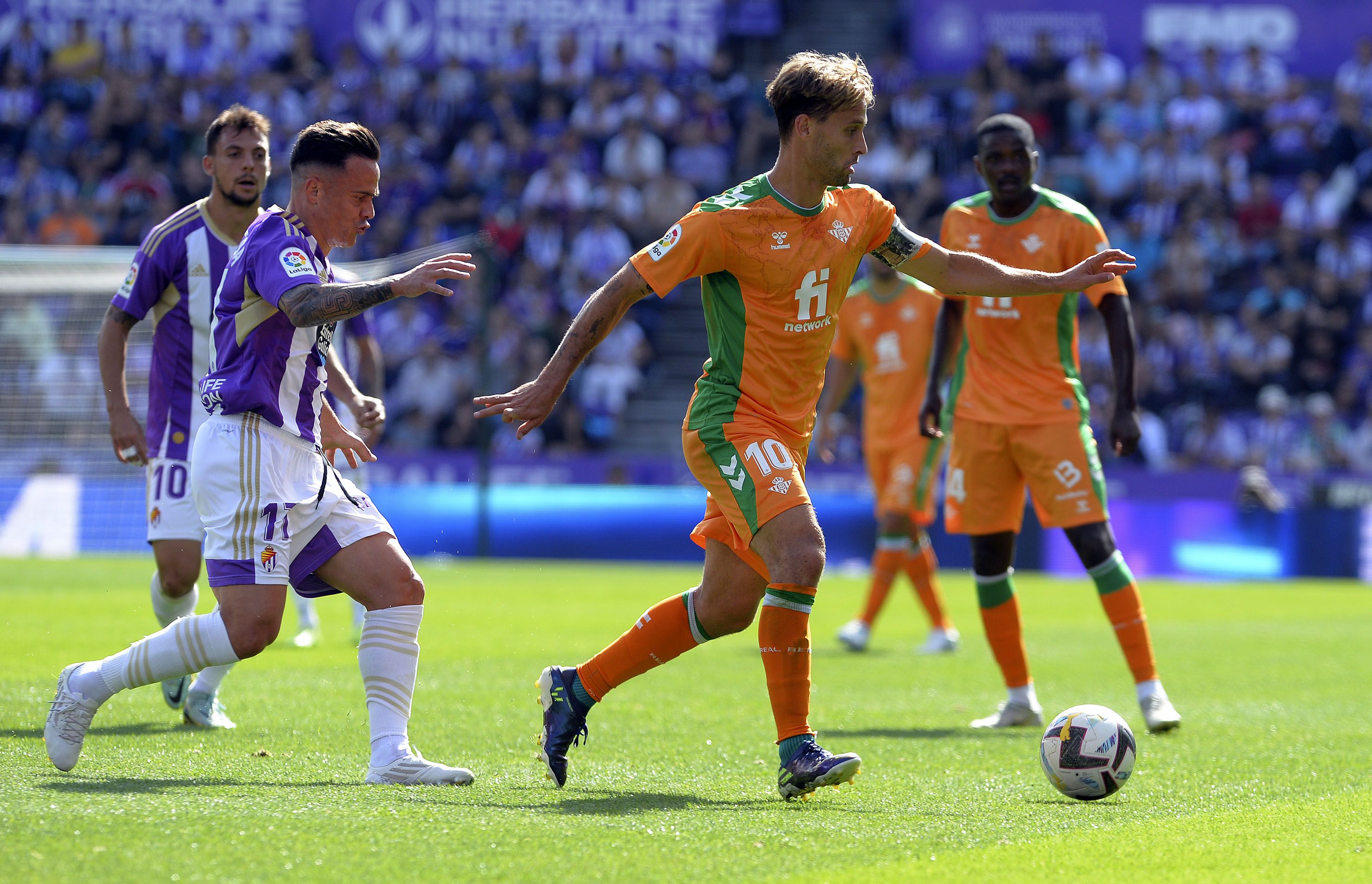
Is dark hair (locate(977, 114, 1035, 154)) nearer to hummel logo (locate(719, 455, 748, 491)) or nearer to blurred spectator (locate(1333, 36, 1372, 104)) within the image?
hummel logo (locate(719, 455, 748, 491))

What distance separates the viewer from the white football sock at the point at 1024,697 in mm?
7137

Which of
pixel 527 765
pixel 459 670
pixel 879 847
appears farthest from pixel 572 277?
pixel 879 847

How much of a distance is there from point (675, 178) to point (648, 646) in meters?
18.9

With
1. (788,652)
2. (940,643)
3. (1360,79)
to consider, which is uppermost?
(1360,79)

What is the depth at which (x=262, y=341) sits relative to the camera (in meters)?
5.01

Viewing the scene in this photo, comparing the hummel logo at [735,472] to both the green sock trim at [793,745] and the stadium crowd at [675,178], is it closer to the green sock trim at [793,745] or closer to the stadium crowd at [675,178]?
the green sock trim at [793,745]

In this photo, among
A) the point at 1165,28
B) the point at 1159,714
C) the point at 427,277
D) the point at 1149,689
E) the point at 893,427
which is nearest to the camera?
the point at 427,277

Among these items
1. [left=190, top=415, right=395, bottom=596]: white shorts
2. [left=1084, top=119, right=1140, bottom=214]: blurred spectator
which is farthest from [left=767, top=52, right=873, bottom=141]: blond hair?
[left=1084, top=119, right=1140, bottom=214]: blurred spectator

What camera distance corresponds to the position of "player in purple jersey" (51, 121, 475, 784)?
4.89 meters

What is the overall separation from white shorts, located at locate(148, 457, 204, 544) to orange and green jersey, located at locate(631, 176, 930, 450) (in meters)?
2.36

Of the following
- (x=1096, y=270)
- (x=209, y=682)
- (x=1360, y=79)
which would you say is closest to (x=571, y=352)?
(x=1096, y=270)

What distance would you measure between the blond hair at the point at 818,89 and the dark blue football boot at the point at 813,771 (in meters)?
2.01

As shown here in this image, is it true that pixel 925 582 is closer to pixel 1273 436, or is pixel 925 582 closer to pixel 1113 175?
pixel 1273 436

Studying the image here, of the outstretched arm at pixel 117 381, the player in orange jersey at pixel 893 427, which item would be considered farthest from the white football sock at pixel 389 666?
the player in orange jersey at pixel 893 427
